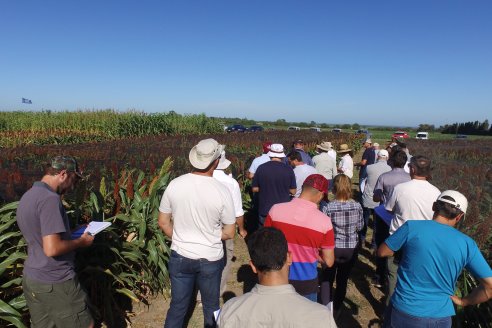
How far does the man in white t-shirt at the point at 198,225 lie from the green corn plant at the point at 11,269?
53.1 inches

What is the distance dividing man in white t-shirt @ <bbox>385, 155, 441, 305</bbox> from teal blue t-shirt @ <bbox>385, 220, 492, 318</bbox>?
1073 mm

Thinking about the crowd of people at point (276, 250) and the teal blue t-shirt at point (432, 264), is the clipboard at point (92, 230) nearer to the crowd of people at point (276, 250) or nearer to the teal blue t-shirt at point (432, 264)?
→ the crowd of people at point (276, 250)

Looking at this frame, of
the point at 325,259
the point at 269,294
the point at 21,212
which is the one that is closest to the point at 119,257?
the point at 21,212

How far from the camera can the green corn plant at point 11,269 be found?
2.89 meters

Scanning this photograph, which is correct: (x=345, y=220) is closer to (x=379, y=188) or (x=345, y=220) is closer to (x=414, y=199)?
(x=414, y=199)

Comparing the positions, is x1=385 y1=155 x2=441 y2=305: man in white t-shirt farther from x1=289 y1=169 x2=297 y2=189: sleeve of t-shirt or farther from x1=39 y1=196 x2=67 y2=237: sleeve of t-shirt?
x1=39 y1=196 x2=67 y2=237: sleeve of t-shirt

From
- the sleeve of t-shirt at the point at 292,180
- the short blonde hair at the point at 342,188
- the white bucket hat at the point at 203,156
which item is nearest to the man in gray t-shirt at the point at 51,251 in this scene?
the white bucket hat at the point at 203,156

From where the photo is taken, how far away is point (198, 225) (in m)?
2.79

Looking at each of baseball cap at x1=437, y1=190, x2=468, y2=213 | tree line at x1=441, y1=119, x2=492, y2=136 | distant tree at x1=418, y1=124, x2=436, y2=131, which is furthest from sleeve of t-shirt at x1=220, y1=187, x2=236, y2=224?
distant tree at x1=418, y1=124, x2=436, y2=131

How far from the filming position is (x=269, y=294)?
1.54 meters

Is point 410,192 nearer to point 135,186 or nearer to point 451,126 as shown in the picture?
point 135,186

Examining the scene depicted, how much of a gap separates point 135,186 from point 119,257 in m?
1.18

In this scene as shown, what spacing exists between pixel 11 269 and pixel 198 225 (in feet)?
6.48

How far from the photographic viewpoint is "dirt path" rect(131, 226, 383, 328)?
13.1 ft
